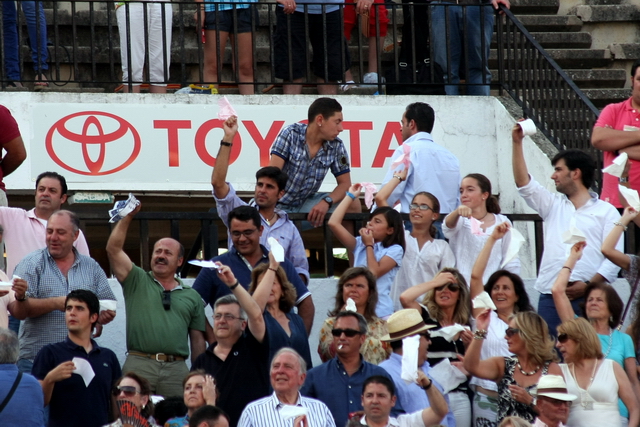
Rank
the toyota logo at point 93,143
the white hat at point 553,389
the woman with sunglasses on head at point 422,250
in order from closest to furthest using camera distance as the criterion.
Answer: the white hat at point 553,389, the woman with sunglasses on head at point 422,250, the toyota logo at point 93,143

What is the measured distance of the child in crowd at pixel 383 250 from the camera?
9211 millimetres

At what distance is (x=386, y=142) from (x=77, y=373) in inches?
209

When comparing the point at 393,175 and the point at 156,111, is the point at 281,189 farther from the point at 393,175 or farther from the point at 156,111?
the point at 156,111

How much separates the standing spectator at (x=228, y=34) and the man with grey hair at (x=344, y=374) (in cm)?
507

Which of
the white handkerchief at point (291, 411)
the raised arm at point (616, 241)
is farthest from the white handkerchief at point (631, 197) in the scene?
the white handkerchief at point (291, 411)

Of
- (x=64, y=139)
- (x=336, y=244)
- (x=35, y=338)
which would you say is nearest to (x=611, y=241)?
(x=35, y=338)

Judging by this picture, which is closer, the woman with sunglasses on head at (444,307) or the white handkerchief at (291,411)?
the white handkerchief at (291,411)

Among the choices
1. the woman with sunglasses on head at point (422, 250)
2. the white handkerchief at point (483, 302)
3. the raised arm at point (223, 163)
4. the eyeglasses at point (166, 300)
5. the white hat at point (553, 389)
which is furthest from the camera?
the woman with sunglasses on head at point (422, 250)

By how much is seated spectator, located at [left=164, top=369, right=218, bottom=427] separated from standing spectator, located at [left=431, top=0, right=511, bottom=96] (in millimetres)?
6072

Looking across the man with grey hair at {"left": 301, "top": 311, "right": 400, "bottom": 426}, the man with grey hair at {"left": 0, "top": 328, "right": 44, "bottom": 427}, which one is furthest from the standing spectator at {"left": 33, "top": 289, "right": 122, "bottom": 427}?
the man with grey hair at {"left": 301, "top": 311, "right": 400, "bottom": 426}

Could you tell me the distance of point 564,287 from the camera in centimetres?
889

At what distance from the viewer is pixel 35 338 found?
8430 mm

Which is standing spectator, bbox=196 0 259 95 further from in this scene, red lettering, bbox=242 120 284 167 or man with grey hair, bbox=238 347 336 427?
man with grey hair, bbox=238 347 336 427

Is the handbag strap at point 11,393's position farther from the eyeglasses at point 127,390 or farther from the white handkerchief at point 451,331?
the white handkerchief at point 451,331
